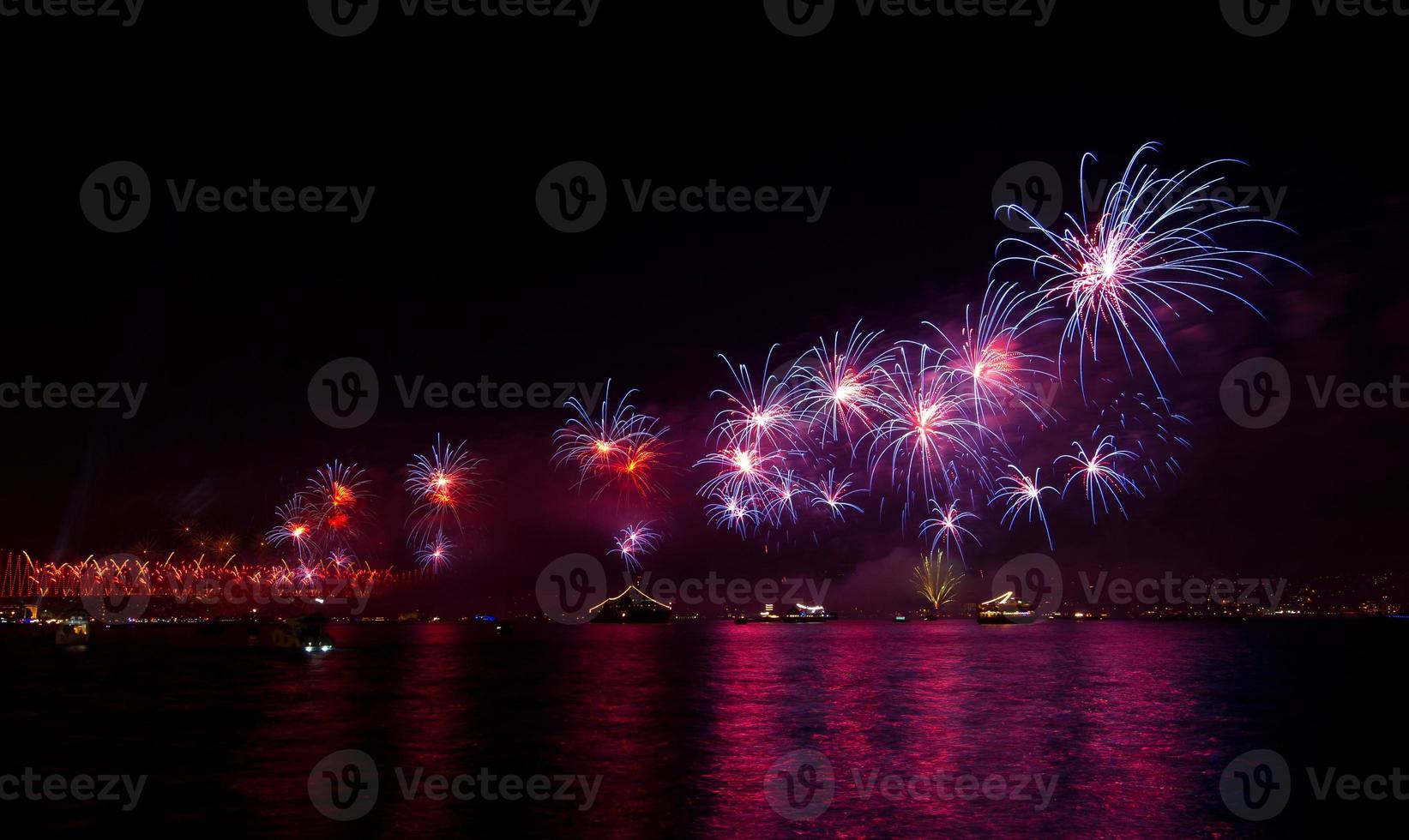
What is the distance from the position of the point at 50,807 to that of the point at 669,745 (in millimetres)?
16836

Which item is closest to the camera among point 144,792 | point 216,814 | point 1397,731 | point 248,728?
point 216,814

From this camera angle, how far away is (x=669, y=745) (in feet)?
104

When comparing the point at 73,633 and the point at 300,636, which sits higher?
the point at 300,636

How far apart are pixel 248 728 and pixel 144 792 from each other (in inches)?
478

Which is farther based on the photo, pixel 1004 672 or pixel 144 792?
pixel 1004 672

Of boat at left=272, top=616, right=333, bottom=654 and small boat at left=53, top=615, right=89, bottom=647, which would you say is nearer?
boat at left=272, top=616, right=333, bottom=654

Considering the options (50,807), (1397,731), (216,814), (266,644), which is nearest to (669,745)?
(216,814)

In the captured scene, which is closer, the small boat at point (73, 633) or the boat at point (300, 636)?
the boat at point (300, 636)

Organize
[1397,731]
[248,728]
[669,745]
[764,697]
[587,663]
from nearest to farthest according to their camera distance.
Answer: [669,745]
[248,728]
[1397,731]
[764,697]
[587,663]

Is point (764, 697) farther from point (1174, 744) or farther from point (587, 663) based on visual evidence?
point (587, 663)

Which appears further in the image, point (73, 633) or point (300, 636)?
point (73, 633)

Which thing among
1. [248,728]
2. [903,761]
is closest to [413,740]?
[248,728]

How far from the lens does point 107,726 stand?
120 ft

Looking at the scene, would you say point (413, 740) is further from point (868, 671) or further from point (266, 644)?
point (266, 644)
